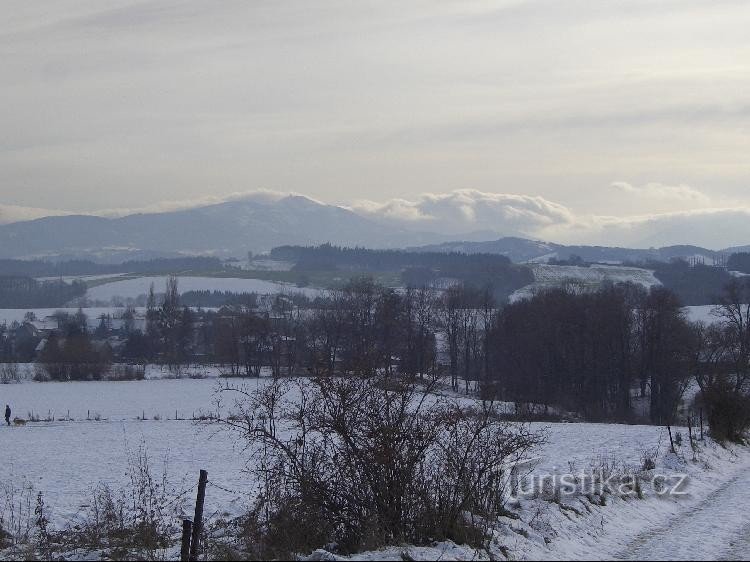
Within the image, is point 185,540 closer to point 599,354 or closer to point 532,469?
point 532,469

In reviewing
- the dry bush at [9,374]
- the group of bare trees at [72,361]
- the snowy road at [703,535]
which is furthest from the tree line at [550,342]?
the snowy road at [703,535]

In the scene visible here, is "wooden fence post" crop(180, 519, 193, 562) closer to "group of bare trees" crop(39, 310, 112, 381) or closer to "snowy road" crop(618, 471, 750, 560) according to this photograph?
"snowy road" crop(618, 471, 750, 560)

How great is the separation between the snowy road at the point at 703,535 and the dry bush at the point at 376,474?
7.41ft

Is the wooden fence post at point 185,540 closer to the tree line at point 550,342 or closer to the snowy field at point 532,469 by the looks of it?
the snowy field at point 532,469

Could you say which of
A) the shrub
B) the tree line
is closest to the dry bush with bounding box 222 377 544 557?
the shrub

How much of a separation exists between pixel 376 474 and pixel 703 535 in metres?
5.22

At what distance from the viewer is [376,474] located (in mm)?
11844

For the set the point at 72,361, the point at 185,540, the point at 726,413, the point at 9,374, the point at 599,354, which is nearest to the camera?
the point at 185,540

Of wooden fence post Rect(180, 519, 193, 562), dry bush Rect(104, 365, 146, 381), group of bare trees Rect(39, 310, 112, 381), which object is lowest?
dry bush Rect(104, 365, 146, 381)

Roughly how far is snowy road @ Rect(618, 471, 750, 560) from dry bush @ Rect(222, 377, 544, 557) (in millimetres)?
2260

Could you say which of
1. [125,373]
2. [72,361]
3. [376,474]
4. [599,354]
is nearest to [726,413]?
[376,474]

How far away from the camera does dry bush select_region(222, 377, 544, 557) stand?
11.7m

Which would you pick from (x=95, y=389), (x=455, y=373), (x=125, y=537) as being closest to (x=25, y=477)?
(x=125, y=537)

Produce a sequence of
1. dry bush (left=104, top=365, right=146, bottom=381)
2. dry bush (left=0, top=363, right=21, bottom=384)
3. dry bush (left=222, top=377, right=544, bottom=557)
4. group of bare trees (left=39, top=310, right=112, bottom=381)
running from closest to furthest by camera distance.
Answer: dry bush (left=222, top=377, right=544, bottom=557)
dry bush (left=0, top=363, right=21, bottom=384)
dry bush (left=104, top=365, right=146, bottom=381)
group of bare trees (left=39, top=310, right=112, bottom=381)
